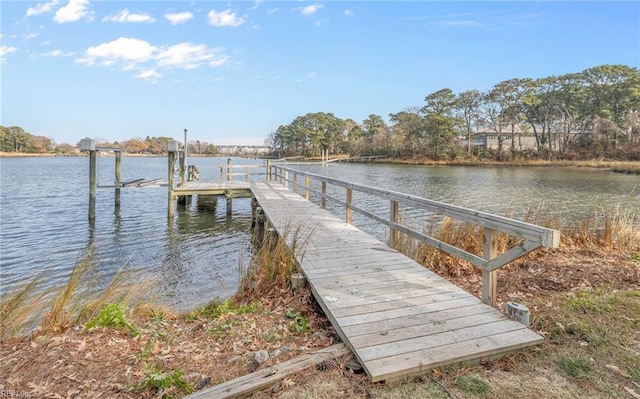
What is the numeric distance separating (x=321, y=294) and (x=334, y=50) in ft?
→ 67.2

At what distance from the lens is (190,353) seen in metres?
2.48

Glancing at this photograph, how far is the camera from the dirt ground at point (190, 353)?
198cm

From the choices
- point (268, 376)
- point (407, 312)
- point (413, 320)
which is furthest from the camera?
point (407, 312)

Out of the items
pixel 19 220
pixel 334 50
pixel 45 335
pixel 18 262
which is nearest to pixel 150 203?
pixel 19 220

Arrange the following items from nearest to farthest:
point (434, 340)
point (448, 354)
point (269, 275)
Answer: point (448, 354)
point (434, 340)
point (269, 275)

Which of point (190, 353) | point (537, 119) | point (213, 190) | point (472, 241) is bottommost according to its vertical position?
point (190, 353)

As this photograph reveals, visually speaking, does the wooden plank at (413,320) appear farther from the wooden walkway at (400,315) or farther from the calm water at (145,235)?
the calm water at (145,235)

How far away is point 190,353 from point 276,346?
2.02 ft

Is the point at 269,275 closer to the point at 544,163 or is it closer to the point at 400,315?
the point at 400,315

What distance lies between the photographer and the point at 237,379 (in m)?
2.00

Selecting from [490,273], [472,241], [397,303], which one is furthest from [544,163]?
[397,303]

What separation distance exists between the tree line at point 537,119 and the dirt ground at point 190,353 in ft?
160

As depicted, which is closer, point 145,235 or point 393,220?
point 393,220

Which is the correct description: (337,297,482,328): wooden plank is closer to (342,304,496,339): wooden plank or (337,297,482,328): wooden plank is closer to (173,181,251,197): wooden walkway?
(342,304,496,339): wooden plank
